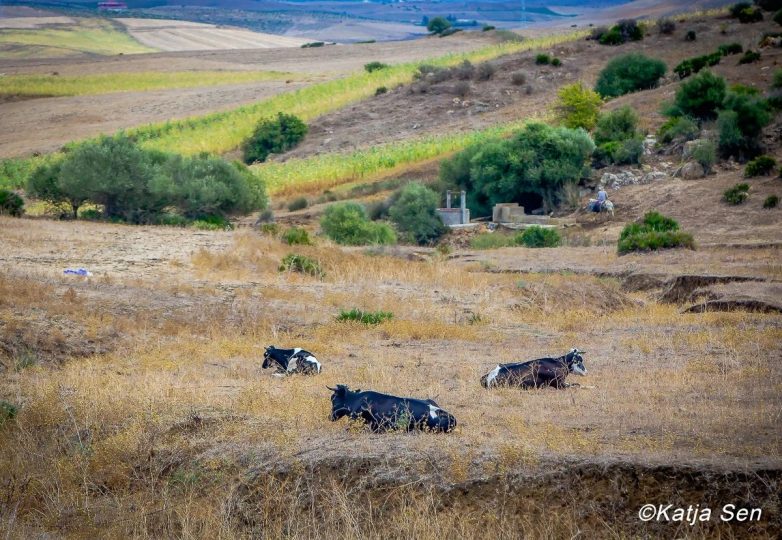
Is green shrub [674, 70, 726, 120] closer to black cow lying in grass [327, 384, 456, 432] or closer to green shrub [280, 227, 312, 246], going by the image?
green shrub [280, 227, 312, 246]

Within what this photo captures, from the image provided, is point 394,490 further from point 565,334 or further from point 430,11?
point 430,11

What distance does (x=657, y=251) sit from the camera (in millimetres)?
26172

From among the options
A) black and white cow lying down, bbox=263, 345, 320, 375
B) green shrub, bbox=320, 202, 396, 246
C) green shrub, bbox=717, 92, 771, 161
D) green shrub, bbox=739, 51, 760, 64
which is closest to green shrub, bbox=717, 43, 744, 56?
green shrub, bbox=739, 51, 760, 64

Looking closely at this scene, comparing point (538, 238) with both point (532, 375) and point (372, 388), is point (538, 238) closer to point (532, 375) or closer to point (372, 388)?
point (532, 375)

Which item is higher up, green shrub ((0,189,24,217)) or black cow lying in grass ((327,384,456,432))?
black cow lying in grass ((327,384,456,432))

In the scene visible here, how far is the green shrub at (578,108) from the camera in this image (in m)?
49.6

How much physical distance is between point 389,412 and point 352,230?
2304 centimetres

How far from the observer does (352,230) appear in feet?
106

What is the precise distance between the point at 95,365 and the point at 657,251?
54.8 ft

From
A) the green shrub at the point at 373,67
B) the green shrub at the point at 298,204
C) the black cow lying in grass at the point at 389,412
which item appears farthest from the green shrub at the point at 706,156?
the green shrub at the point at 373,67

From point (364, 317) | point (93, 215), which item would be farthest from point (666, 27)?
point (364, 317)

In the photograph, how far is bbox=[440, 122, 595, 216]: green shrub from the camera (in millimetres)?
40875

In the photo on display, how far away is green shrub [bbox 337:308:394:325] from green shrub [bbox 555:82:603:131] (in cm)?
3390

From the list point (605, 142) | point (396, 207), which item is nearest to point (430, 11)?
point (605, 142)
